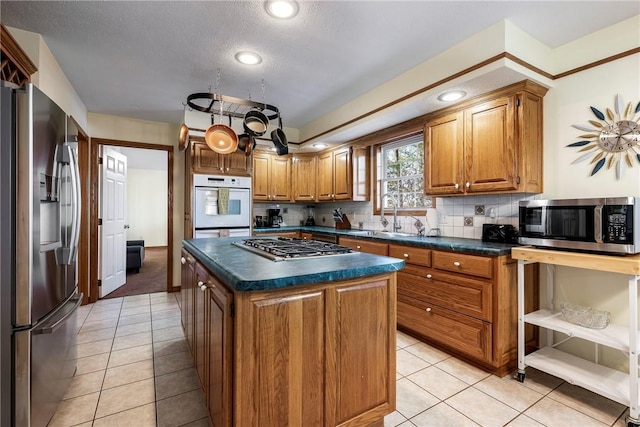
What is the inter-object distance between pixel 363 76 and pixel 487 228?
1.83m

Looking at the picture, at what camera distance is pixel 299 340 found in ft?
4.25

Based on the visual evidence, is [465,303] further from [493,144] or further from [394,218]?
[394,218]

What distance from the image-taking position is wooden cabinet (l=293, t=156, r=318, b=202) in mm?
4824

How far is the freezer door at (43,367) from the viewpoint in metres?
1.39

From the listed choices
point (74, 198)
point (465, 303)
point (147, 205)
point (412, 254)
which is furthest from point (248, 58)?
point (147, 205)

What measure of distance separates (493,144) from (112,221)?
493cm

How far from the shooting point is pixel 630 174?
202cm

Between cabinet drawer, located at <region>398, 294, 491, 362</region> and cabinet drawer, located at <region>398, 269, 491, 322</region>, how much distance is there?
5 centimetres

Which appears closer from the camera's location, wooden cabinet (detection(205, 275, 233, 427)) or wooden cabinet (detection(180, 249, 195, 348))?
wooden cabinet (detection(205, 275, 233, 427))

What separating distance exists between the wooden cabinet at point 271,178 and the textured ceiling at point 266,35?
1.51 meters

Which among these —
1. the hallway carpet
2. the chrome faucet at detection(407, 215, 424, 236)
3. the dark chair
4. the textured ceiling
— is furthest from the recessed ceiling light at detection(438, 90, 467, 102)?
the dark chair

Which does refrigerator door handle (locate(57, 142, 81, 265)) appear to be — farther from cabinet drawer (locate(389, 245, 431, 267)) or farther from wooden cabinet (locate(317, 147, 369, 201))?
wooden cabinet (locate(317, 147, 369, 201))

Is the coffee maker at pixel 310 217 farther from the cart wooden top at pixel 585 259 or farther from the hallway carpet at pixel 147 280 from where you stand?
the cart wooden top at pixel 585 259

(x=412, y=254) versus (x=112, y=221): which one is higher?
(x=112, y=221)
